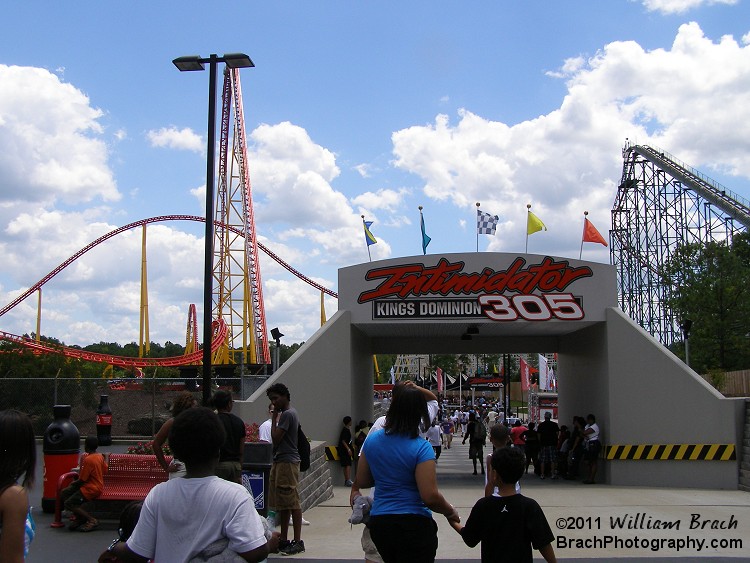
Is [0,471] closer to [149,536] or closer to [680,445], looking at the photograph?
[149,536]

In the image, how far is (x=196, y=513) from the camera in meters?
3.23

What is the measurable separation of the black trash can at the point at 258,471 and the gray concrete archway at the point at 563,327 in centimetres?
858

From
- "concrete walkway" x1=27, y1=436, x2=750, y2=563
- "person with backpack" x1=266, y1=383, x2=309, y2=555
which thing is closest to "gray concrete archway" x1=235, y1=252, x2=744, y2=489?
"concrete walkway" x1=27, y1=436, x2=750, y2=563

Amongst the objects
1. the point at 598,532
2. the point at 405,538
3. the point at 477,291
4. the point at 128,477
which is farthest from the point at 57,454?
the point at 477,291

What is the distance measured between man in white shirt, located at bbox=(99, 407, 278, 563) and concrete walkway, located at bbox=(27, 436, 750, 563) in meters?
5.46

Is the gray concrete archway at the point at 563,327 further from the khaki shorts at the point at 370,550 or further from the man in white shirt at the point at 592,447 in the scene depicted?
the khaki shorts at the point at 370,550

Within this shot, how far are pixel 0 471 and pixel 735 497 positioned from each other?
14202 millimetres

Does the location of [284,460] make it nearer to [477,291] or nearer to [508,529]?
[508,529]

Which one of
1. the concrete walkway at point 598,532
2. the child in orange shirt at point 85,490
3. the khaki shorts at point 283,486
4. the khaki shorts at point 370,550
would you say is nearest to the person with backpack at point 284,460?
the khaki shorts at point 283,486

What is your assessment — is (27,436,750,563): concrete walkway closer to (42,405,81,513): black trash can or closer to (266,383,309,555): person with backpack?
(42,405,81,513): black trash can

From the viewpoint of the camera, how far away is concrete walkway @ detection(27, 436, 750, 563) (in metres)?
8.72

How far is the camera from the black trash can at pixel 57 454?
11.0m

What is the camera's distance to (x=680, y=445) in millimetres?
16828

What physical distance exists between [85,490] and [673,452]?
11.9m
